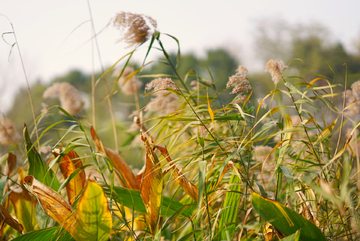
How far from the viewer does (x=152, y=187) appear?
0.57 meters

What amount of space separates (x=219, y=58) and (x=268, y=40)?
3958 millimetres

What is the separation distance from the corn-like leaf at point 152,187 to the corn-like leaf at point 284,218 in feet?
0.75

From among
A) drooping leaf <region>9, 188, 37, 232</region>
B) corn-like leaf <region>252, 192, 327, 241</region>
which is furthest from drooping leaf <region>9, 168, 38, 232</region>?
corn-like leaf <region>252, 192, 327, 241</region>

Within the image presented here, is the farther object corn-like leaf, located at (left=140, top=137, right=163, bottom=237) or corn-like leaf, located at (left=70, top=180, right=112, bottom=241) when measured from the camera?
corn-like leaf, located at (left=140, top=137, right=163, bottom=237)

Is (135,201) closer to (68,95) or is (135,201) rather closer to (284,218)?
(284,218)

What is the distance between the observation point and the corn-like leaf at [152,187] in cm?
56

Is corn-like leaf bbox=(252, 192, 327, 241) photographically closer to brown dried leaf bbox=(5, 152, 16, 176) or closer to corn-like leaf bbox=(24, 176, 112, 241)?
corn-like leaf bbox=(24, 176, 112, 241)

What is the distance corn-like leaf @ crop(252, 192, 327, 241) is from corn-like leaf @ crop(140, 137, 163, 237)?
0.75ft

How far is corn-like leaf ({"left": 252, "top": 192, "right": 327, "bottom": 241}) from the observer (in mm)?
426

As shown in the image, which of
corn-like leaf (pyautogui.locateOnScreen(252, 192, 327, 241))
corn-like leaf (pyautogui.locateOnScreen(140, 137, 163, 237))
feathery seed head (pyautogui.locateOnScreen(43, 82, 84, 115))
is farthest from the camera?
feathery seed head (pyautogui.locateOnScreen(43, 82, 84, 115))

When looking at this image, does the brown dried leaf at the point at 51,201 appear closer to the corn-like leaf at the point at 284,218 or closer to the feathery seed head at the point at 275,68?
the corn-like leaf at the point at 284,218

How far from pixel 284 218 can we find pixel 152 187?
0.95 feet

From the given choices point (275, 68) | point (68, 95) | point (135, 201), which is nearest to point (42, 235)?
point (135, 201)

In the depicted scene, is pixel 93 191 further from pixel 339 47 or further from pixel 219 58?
pixel 219 58
